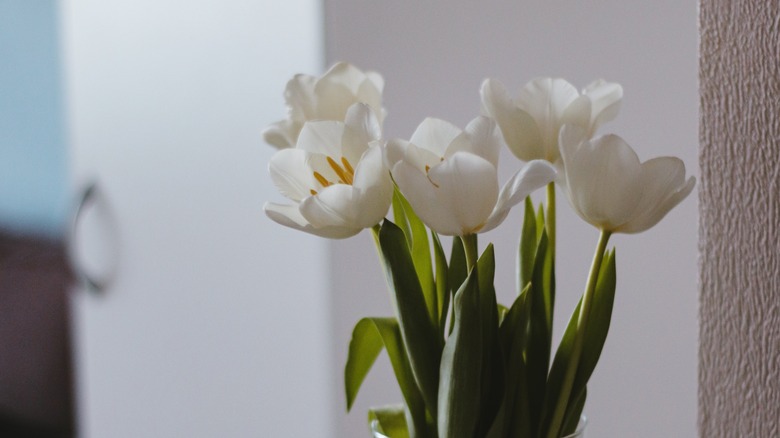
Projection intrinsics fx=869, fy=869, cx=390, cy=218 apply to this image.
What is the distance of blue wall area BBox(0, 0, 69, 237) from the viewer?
267cm

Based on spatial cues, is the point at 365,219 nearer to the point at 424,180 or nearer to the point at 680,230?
the point at 424,180

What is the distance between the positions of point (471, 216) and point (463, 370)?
8 cm

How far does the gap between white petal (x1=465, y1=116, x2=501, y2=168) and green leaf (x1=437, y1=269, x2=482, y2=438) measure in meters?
0.06

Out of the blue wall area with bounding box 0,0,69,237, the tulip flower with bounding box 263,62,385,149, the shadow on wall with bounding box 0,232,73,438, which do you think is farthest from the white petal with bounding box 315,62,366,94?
the blue wall area with bounding box 0,0,69,237

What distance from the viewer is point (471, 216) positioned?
399 mm

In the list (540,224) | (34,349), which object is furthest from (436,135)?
(34,349)

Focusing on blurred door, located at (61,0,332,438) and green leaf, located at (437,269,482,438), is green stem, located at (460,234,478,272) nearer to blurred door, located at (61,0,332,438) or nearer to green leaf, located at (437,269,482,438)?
green leaf, located at (437,269,482,438)

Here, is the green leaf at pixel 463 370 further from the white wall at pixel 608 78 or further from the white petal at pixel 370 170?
the white wall at pixel 608 78

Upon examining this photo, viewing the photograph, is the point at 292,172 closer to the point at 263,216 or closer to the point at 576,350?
the point at 576,350

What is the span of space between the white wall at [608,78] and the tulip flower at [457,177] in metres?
0.50

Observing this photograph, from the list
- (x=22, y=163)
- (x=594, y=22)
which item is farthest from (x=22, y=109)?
(x=594, y=22)

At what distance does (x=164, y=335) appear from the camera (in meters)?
1.30

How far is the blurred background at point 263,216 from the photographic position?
89 centimetres

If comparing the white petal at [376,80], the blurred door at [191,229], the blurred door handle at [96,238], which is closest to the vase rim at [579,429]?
the white petal at [376,80]
